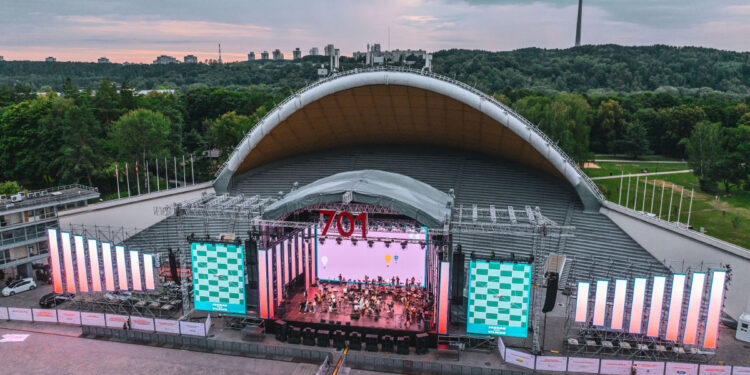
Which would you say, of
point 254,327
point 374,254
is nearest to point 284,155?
point 374,254

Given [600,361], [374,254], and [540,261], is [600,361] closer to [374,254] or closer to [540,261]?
[540,261]

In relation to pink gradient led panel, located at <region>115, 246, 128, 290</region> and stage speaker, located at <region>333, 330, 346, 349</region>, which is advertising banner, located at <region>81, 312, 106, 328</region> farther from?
stage speaker, located at <region>333, 330, 346, 349</region>

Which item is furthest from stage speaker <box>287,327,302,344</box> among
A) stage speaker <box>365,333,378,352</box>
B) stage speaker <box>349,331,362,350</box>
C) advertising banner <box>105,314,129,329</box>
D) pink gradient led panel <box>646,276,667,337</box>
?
pink gradient led panel <box>646,276,667,337</box>

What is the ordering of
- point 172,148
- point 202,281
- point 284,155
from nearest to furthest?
point 202,281, point 284,155, point 172,148

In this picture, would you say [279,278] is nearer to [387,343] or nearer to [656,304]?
[387,343]

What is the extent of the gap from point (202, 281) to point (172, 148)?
3499 cm

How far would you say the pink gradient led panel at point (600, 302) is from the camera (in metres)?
19.3

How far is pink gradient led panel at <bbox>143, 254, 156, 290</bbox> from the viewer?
2270cm

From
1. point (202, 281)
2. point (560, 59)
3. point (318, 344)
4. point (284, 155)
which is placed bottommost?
point (318, 344)

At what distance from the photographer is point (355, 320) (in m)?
21.3

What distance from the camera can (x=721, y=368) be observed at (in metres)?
16.8

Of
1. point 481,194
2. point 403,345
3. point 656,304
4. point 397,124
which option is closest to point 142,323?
point 403,345

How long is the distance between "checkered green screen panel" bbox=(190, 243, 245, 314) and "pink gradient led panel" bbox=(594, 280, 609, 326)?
15.4m

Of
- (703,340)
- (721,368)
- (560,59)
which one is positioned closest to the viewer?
(721,368)
